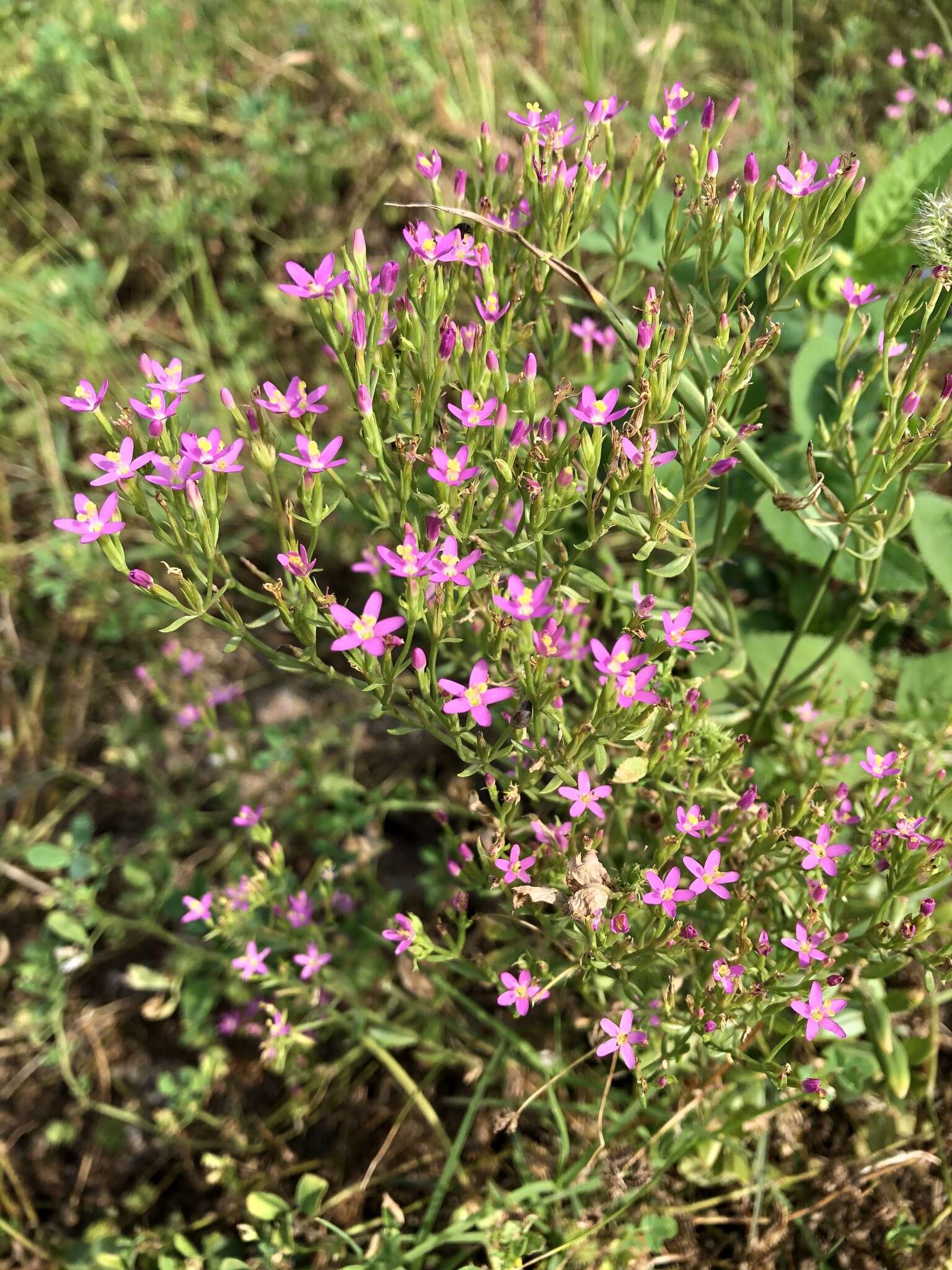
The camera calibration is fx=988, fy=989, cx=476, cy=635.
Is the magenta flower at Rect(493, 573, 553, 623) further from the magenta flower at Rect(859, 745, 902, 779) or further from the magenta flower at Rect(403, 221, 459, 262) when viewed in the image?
the magenta flower at Rect(859, 745, 902, 779)

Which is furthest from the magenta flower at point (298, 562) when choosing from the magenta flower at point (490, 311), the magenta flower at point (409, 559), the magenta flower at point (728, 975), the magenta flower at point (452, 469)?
the magenta flower at point (728, 975)

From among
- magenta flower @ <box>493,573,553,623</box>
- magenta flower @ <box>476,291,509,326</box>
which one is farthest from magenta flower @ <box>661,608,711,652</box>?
magenta flower @ <box>476,291,509,326</box>

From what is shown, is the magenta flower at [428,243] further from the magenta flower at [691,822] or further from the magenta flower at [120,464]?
the magenta flower at [691,822]

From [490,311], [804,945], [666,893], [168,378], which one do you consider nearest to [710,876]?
[666,893]

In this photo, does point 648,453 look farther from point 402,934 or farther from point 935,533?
point 935,533

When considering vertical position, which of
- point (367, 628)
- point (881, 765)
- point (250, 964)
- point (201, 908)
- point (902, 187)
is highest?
point (902, 187)

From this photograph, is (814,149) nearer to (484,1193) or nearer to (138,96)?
(138,96)
